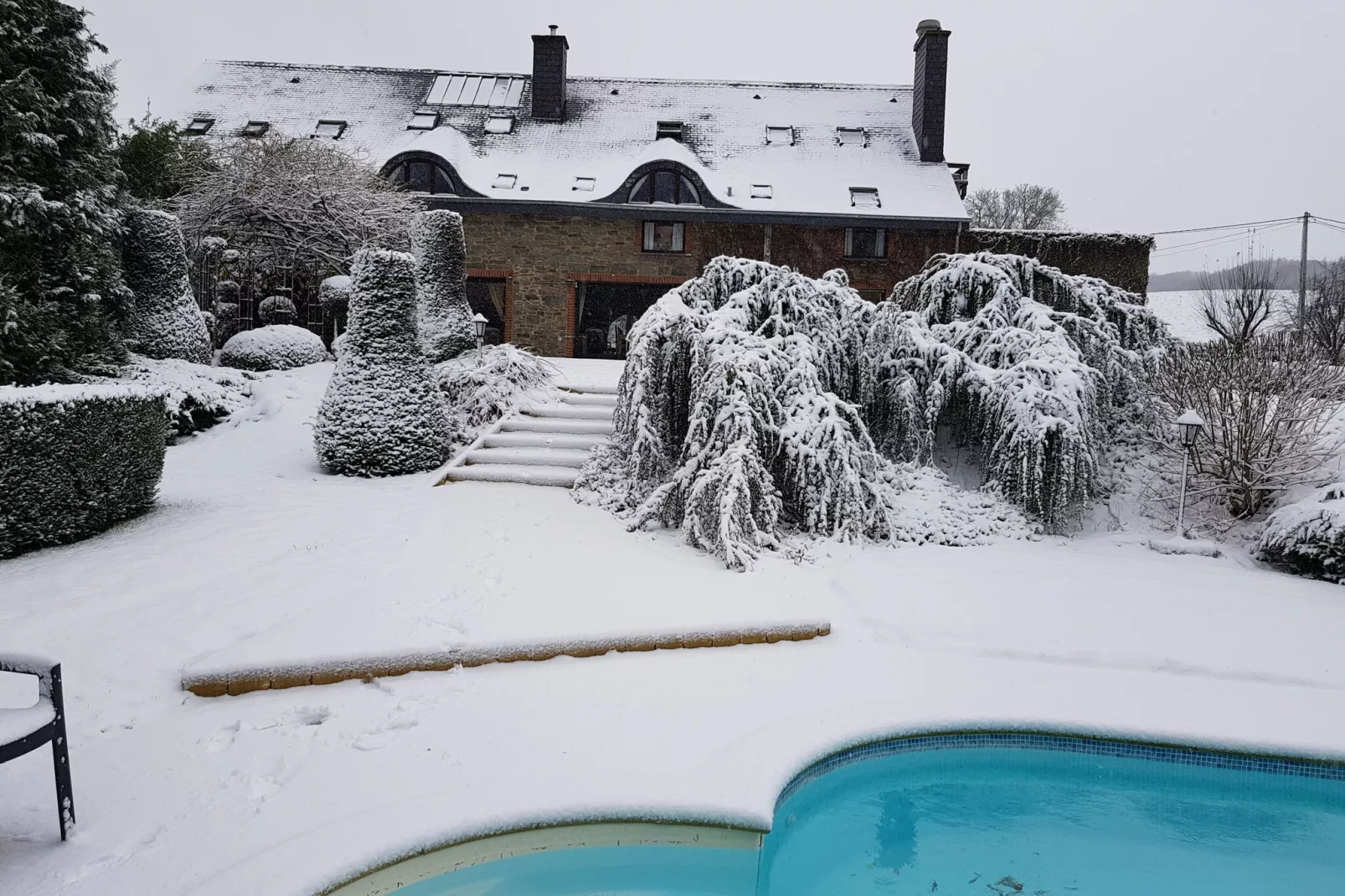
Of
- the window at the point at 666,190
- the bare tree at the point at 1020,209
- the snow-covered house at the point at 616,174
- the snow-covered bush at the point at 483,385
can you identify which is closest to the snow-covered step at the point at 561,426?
the snow-covered bush at the point at 483,385

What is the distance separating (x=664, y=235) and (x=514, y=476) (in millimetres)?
10309

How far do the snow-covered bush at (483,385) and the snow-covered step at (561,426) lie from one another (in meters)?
0.33

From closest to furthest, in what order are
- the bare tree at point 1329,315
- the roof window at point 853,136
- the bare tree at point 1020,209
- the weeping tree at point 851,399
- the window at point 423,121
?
the weeping tree at point 851,399 < the bare tree at point 1329,315 < the window at point 423,121 < the roof window at point 853,136 < the bare tree at point 1020,209

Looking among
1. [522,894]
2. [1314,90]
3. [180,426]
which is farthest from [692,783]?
[1314,90]

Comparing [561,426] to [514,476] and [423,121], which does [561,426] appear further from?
[423,121]

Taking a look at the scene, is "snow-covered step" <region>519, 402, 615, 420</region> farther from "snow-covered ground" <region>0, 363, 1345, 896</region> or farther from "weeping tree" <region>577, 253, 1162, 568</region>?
"snow-covered ground" <region>0, 363, 1345, 896</region>

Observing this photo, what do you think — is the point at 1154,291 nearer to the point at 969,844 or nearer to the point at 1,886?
the point at 969,844

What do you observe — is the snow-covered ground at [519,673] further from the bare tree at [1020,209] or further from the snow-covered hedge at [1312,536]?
the bare tree at [1020,209]

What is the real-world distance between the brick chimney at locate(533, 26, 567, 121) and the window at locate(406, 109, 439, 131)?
2.23 m

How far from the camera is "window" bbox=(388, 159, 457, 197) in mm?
16641

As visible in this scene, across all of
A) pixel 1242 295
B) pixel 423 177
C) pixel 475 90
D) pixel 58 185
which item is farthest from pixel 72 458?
pixel 1242 295

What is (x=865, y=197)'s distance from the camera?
55.1 feet

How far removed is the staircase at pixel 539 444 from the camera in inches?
305

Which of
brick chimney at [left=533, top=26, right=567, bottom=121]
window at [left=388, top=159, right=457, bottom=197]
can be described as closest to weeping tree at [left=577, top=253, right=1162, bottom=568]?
window at [left=388, top=159, right=457, bottom=197]
